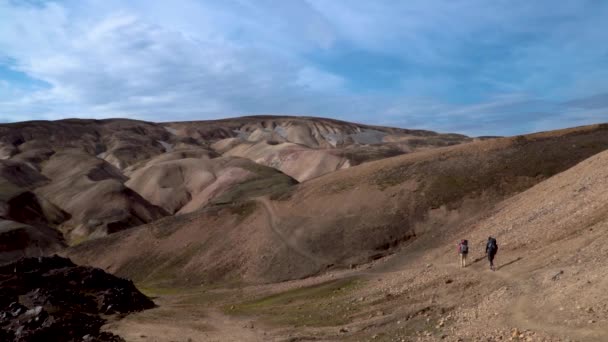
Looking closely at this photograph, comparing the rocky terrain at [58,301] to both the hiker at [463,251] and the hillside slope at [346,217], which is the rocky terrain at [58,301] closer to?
the hillside slope at [346,217]

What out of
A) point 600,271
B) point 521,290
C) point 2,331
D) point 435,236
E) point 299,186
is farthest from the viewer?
point 299,186

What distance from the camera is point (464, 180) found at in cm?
5209

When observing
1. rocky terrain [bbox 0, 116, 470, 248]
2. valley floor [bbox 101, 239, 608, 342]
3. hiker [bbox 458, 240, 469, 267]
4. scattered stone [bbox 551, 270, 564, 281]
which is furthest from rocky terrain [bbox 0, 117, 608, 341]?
rocky terrain [bbox 0, 116, 470, 248]

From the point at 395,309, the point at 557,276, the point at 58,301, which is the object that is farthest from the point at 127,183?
the point at 557,276

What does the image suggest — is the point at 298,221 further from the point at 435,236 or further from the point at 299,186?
the point at 435,236

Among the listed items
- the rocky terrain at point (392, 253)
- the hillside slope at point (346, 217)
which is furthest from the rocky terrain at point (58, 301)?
the hillside slope at point (346, 217)

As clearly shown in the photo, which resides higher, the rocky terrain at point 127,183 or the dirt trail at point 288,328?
the rocky terrain at point 127,183

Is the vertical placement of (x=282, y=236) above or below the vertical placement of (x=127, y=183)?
below

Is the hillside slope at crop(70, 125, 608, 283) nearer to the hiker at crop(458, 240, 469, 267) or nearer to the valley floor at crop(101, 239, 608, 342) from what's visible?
the valley floor at crop(101, 239, 608, 342)

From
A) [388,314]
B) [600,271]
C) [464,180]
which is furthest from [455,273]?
[464,180]

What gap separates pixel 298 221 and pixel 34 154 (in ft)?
462

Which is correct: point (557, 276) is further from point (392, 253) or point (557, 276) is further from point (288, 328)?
point (392, 253)

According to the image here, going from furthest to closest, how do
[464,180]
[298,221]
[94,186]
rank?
[94,186], [298,221], [464,180]

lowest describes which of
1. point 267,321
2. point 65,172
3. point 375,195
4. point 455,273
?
point 267,321
